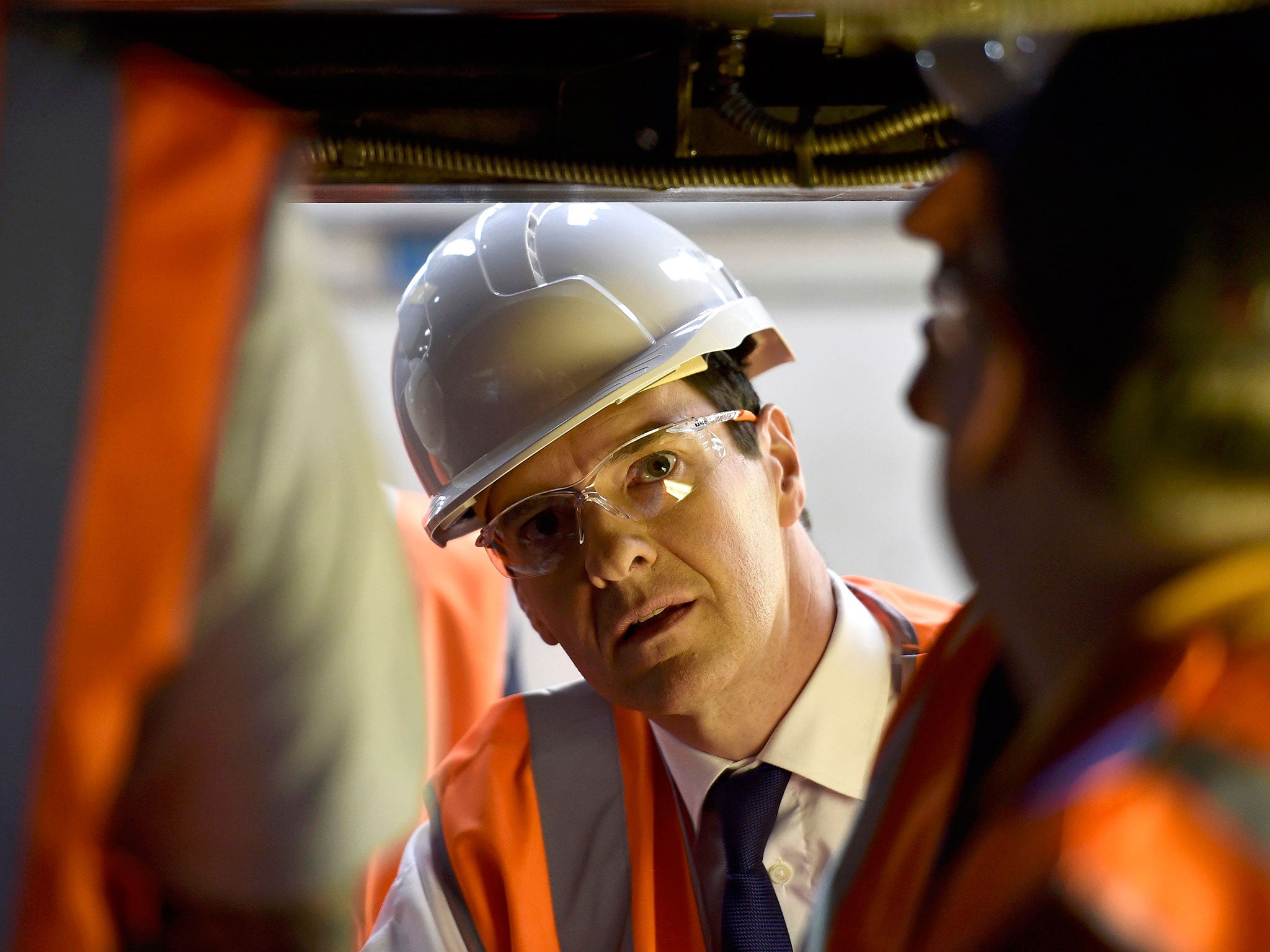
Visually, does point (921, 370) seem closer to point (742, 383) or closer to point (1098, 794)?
point (1098, 794)

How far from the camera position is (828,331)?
261 centimetres

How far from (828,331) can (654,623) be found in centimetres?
110

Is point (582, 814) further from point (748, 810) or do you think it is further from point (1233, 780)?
point (1233, 780)

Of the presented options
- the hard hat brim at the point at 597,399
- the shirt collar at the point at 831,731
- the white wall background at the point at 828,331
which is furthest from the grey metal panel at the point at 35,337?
the shirt collar at the point at 831,731

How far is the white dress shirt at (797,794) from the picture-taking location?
178 cm

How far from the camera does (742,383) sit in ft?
6.48

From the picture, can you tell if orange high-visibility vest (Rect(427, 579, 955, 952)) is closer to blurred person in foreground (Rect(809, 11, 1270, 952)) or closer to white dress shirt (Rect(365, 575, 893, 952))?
white dress shirt (Rect(365, 575, 893, 952))

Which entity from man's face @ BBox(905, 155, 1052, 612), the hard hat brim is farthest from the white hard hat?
man's face @ BBox(905, 155, 1052, 612)

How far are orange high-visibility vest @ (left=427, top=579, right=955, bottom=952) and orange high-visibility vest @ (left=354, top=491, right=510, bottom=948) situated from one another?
0.19 m

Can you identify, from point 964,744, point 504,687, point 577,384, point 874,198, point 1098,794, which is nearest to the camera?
point 1098,794

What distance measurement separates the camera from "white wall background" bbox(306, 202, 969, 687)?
0.95m

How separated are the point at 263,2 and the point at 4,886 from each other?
539mm

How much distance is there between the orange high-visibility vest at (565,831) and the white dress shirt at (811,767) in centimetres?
5

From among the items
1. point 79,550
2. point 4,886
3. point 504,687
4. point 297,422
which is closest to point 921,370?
point 297,422
